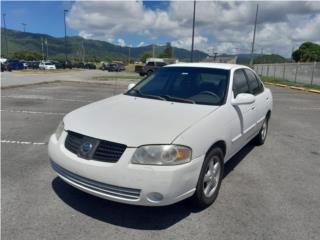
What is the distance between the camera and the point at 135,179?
104 inches

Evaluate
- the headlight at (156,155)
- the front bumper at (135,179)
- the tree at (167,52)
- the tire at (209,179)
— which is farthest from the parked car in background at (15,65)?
the tree at (167,52)

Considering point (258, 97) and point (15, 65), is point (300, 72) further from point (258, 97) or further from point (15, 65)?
point (15, 65)

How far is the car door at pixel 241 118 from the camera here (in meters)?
3.86

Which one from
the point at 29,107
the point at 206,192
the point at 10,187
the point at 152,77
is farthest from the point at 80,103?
the point at 206,192

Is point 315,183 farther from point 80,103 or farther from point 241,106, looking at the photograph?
point 80,103

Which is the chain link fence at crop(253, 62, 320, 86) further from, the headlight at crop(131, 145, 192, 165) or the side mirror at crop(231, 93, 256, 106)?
the headlight at crop(131, 145, 192, 165)

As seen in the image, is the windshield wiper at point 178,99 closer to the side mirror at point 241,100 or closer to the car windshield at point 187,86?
the car windshield at point 187,86

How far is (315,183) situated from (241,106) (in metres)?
1.50

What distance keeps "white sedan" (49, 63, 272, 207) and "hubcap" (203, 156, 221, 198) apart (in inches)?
0.4

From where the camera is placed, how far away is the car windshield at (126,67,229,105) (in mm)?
3865

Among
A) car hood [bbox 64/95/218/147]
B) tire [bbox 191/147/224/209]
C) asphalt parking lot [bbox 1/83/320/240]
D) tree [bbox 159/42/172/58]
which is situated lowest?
asphalt parking lot [bbox 1/83/320/240]

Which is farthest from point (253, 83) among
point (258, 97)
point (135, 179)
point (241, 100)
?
point (135, 179)

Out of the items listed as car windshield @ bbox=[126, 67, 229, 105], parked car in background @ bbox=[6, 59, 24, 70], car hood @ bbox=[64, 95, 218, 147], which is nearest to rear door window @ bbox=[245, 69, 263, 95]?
car windshield @ bbox=[126, 67, 229, 105]

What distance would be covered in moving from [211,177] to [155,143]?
965 millimetres
